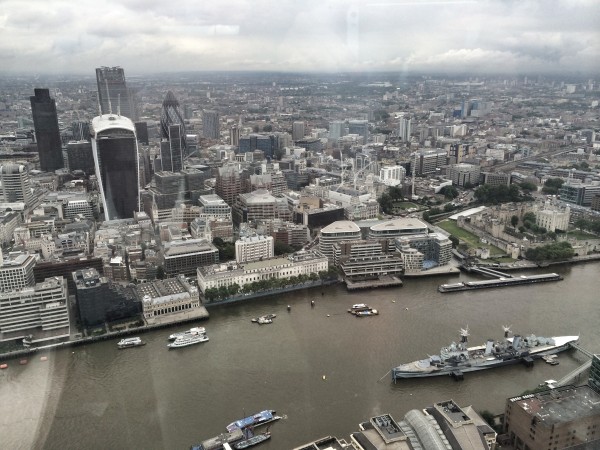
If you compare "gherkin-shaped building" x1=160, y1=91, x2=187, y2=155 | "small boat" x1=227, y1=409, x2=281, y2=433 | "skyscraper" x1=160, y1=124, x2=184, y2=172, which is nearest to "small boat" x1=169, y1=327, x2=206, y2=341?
"small boat" x1=227, y1=409, x2=281, y2=433

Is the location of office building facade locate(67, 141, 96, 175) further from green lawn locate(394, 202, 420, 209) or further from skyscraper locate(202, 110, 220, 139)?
green lawn locate(394, 202, 420, 209)

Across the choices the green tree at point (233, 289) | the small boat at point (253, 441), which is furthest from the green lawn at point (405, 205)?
the small boat at point (253, 441)

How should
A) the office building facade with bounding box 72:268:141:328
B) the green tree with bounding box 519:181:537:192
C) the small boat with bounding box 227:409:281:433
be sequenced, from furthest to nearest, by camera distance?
the green tree with bounding box 519:181:537:192
the office building facade with bounding box 72:268:141:328
the small boat with bounding box 227:409:281:433

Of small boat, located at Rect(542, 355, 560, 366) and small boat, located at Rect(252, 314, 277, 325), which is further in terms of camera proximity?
small boat, located at Rect(252, 314, 277, 325)

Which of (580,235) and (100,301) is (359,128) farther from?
(100,301)

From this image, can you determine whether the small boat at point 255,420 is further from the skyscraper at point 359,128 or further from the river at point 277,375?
the skyscraper at point 359,128

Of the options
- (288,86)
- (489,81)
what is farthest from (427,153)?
(288,86)

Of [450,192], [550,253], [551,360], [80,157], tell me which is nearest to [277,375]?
[551,360]

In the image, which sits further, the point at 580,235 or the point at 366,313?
the point at 580,235
